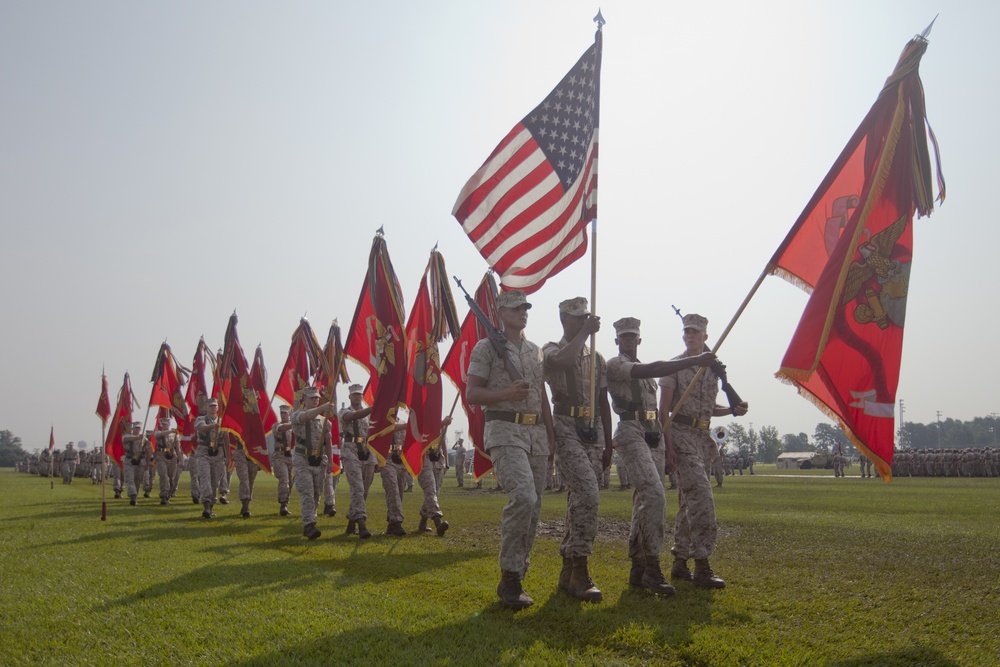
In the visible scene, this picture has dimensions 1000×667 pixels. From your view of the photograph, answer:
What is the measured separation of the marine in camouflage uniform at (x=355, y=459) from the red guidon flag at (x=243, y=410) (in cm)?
509

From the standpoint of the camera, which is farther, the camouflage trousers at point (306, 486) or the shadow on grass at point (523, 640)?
the camouflage trousers at point (306, 486)

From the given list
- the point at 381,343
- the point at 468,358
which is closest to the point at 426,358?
the point at 381,343

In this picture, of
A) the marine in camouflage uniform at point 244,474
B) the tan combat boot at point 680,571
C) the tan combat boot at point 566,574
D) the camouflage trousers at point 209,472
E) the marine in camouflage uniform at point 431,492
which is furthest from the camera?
the camouflage trousers at point 209,472

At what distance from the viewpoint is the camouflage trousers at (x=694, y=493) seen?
7.38m

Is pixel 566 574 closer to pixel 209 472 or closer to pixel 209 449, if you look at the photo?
pixel 209 472

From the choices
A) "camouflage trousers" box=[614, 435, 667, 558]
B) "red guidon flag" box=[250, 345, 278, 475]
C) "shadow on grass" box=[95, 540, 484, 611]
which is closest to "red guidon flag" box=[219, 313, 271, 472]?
"red guidon flag" box=[250, 345, 278, 475]

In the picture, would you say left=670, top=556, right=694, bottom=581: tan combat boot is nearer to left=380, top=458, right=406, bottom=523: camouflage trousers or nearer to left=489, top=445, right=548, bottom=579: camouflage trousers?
left=489, top=445, right=548, bottom=579: camouflage trousers

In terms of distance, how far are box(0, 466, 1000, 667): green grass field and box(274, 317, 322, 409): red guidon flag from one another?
312 inches

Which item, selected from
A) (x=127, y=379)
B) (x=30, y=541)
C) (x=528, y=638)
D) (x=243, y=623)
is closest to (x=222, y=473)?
(x=127, y=379)

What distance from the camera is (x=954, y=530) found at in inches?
466

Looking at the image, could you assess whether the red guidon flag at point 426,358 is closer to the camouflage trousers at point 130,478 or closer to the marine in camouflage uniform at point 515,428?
the marine in camouflage uniform at point 515,428

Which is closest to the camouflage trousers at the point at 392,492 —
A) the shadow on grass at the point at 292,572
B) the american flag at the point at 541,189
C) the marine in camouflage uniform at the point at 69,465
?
the shadow on grass at the point at 292,572

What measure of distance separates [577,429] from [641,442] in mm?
726

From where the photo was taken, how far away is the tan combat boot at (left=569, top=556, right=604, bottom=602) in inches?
257
